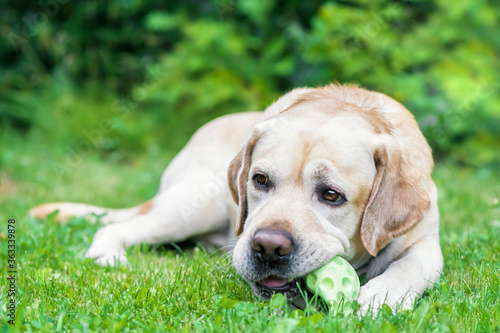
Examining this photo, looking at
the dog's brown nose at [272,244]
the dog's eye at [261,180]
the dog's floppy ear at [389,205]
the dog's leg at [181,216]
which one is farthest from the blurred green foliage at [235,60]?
the dog's brown nose at [272,244]

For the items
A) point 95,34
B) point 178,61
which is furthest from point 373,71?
point 95,34

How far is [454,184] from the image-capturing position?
21.2ft

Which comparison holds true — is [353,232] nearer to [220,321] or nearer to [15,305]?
[220,321]

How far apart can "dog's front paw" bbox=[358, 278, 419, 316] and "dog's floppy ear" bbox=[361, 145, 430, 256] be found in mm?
218

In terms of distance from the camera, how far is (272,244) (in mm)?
2857

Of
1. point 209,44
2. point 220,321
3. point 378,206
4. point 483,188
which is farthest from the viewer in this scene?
point 209,44

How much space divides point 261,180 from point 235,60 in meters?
5.50

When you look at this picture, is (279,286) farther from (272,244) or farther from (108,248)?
(108,248)

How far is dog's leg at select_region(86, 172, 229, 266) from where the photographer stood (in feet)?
13.9

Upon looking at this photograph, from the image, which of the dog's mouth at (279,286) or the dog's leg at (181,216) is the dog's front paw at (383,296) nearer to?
the dog's mouth at (279,286)

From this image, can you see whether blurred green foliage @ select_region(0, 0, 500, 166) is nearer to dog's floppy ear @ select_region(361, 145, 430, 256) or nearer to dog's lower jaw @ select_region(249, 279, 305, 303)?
dog's floppy ear @ select_region(361, 145, 430, 256)

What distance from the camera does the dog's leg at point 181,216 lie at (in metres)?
4.25

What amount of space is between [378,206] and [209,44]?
5896 mm

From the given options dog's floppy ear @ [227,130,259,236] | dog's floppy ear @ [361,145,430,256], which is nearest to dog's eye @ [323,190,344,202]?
dog's floppy ear @ [361,145,430,256]
